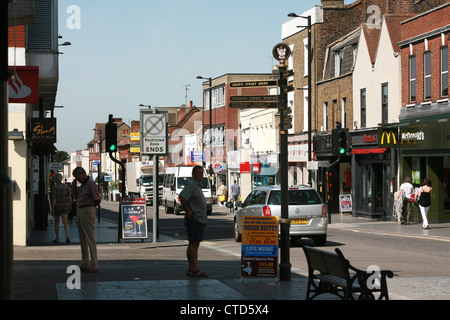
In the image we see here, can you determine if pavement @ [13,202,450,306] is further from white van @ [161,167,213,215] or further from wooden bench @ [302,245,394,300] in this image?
white van @ [161,167,213,215]

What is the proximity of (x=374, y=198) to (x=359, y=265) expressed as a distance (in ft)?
73.5

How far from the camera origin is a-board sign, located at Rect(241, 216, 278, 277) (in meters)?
12.9

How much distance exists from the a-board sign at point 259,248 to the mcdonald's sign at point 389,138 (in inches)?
861

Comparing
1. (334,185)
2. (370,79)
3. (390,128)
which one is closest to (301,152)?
(334,185)

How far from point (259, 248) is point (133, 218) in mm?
10097

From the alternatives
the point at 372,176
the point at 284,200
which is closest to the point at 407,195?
the point at 372,176

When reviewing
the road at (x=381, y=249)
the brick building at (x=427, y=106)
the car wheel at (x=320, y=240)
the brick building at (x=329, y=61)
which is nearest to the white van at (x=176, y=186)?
the brick building at (x=329, y=61)

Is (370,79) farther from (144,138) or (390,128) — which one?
(144,138)

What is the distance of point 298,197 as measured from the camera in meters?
21.9

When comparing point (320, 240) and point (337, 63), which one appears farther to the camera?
point (337, 63)

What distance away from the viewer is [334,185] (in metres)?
44.5

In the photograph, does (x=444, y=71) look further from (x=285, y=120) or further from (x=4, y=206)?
(x=4, y=206)

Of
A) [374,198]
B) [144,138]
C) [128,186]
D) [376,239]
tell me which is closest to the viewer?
[144,138]

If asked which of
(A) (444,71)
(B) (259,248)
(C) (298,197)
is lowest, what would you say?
(B) (259,248)
